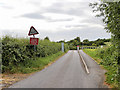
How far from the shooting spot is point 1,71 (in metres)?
10.4

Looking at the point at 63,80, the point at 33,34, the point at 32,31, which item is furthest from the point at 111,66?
the point at 32,31

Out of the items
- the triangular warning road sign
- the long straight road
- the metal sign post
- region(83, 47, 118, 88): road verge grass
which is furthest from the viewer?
the triangular warning road sign

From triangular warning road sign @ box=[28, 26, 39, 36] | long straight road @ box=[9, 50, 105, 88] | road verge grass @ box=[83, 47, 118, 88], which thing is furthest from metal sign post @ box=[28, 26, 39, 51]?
road verge grass @ box=[83, 47, 118, 88]

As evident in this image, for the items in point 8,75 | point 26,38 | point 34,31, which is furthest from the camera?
point 26,38

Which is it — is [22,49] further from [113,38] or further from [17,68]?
[113,38]

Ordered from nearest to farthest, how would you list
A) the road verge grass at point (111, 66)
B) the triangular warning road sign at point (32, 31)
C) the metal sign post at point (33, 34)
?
the road verge grass at point (111, 66), the metal sign post at point (33, 34), the triangular warning road sign at point (32, 31)

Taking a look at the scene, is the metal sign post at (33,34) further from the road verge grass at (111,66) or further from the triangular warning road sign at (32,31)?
the road verge grass at (111,66)

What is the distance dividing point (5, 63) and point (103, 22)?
7.37 meters

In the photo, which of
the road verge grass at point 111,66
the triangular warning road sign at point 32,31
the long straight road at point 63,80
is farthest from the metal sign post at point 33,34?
the road verge grass at point 111,66

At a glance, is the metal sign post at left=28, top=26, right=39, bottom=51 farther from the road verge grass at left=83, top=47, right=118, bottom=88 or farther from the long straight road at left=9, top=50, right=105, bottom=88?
the road verge grass at left=83, top=47, right=118, bottom=88

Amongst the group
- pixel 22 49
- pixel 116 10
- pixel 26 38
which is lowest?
pixel 22 49

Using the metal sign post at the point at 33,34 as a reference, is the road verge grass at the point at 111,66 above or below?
below

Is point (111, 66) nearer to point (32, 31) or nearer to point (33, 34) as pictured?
point (33, 34)

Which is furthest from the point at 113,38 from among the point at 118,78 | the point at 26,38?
the point at 26,38
